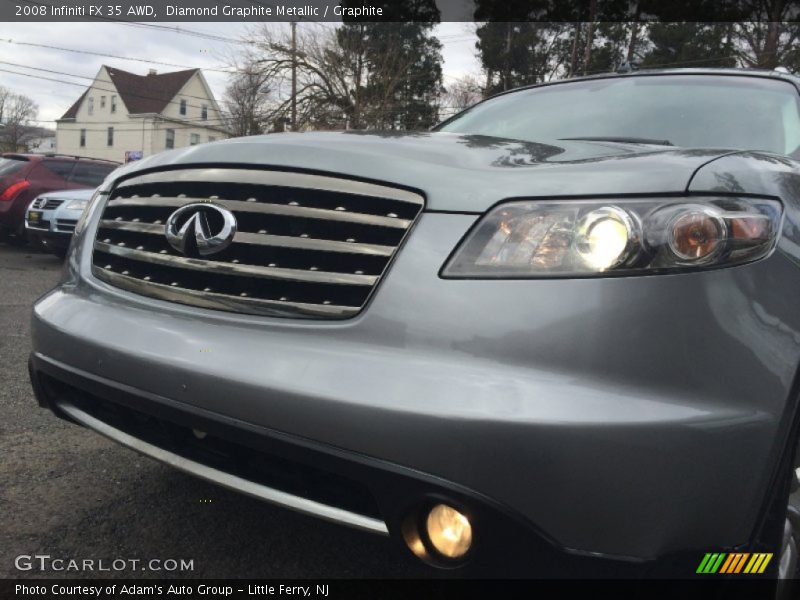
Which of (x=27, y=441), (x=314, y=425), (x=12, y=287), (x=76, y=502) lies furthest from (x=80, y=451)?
(x=12, y=287)

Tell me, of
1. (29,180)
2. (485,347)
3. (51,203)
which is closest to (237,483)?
(485,347)

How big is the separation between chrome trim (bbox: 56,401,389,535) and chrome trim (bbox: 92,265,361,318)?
1.29ft

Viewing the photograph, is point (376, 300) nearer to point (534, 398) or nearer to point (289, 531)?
point (534, 398)

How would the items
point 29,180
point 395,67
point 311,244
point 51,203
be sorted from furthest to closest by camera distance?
point 395,67 < point 29,180 < point 51,203 < point 311,244

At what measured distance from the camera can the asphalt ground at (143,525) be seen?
6.66 ft

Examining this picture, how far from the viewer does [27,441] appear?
2945 mm

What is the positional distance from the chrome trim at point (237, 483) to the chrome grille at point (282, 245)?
1.30 feet

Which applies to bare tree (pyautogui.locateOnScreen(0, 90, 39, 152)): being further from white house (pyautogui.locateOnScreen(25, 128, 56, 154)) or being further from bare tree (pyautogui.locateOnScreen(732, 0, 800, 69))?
bare tree (pyautogui.locateOnScreen(732, 0, 800, 69))

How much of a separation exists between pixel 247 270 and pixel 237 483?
1.67 ft

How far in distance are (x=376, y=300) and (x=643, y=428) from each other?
59 centimetres

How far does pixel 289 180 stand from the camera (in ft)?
5.43


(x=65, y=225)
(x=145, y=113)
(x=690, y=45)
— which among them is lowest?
(x=65, y=225)

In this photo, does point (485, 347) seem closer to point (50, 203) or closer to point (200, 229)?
point (200, 229)

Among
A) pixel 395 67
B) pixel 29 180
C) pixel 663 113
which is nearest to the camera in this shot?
pixel 663 113
